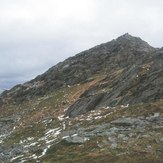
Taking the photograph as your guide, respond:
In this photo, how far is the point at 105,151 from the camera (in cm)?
4328

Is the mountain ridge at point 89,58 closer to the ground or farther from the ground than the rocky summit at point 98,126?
farther from the ground

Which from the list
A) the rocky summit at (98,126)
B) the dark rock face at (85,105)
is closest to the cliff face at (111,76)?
the dark rock face at (85,105)

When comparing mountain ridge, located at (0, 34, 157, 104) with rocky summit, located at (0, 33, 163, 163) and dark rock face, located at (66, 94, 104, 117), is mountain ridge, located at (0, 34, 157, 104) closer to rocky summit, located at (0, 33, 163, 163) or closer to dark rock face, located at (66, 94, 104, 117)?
rocky summit, located at (0, 33, 163, 163)

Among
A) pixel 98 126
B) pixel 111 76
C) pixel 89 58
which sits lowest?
pixel 98 126

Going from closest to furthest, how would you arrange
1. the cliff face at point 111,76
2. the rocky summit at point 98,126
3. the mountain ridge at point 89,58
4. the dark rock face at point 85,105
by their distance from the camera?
1. the rocky summit at point 98,126
2. the cliff face at point 111,76
3. the dark rock face at point 85,105
4. the mountain ridge at point 89,58

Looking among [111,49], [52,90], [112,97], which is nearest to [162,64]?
[112,97]

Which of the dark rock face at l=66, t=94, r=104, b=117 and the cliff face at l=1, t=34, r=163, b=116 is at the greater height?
the cliff face at l=1, t=34, r=163, b=116

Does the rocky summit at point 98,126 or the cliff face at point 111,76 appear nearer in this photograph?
the rocky summit at point 98,126

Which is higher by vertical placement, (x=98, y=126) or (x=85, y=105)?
(x=85, y=105)

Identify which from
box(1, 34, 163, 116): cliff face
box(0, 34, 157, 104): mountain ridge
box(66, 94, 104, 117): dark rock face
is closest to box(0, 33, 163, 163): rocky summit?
box(66, 94, 104, 117): dark rock face

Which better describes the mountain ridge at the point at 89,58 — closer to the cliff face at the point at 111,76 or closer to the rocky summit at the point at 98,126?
the cliff face at the point at 111,76

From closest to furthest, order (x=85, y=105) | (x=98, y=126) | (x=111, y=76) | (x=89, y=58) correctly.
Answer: (x=98, y=126) < (x=85, y=105) < (x=111, y=76) < (x=89, y=58)

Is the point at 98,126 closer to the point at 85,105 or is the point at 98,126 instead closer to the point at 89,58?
the point at 85,105

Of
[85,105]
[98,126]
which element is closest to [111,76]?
[85,105]
